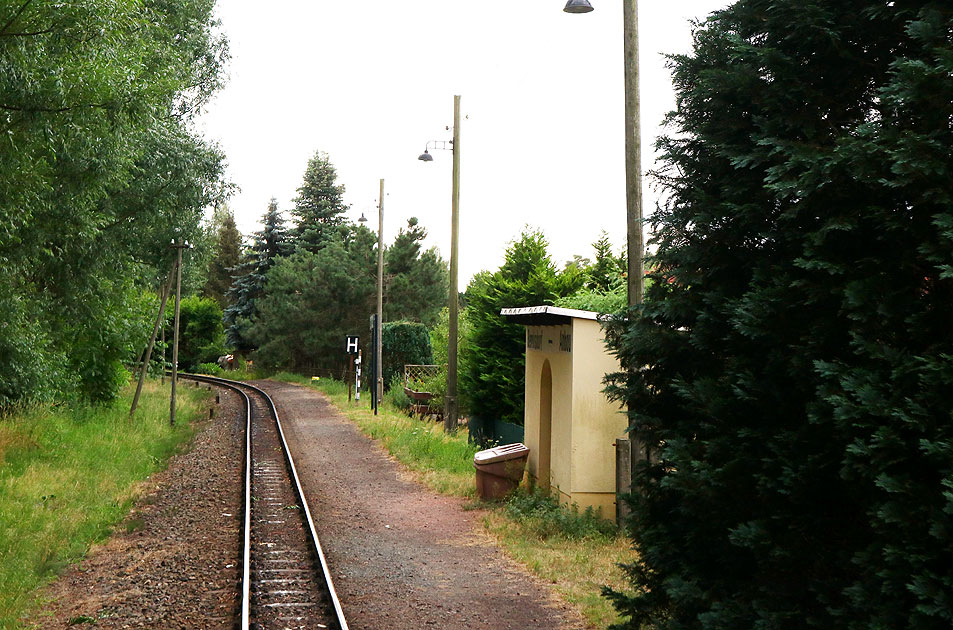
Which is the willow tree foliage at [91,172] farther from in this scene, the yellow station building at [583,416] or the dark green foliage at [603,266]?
the dark green foliage at [603,266]

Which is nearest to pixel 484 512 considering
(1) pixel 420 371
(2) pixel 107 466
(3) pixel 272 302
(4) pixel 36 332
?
(2) pixel 107 466

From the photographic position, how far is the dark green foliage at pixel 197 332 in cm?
6072

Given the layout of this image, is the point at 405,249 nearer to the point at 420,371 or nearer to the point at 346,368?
the point at 346,368

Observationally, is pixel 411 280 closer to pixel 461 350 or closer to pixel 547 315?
pixel 461 350

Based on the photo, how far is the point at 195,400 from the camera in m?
35.8

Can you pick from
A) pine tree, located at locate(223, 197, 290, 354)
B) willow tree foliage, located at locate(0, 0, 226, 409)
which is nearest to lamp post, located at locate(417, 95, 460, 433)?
willow tree foliage, located at locate(0, 0, 226, 409)

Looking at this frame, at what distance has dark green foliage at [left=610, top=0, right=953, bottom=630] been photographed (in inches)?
144

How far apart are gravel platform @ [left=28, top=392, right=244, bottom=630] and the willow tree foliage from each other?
15.1ft

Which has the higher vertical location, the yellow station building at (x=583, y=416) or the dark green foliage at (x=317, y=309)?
the dark green foliage at (x=317, y=309)

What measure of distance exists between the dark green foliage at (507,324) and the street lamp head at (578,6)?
9773 mm

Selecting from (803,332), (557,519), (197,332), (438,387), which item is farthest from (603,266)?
(197,332)

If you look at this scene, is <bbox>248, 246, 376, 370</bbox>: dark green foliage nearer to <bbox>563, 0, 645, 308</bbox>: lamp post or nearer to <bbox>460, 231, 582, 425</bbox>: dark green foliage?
<bbox>460, 231, 582, 425</bbox>: dark green foliage

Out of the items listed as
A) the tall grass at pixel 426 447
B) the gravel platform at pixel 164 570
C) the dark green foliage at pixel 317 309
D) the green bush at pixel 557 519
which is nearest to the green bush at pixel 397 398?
the tall grass at pixel 426 447

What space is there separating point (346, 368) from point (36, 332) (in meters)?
30.2
